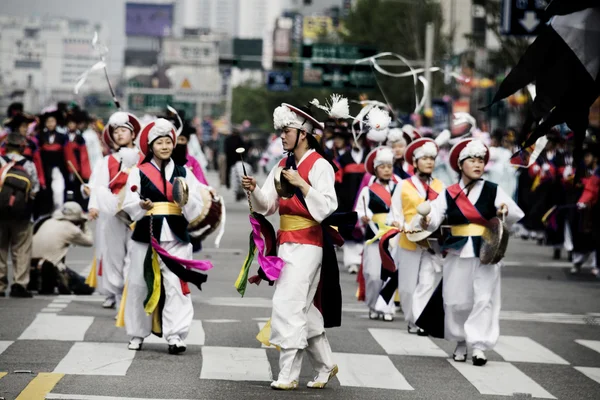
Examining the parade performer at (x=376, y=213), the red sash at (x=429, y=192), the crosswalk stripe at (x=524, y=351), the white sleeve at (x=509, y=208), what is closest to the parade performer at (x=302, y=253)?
the white sleeve at (x=509, y=208)

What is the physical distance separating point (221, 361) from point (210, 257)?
974cm

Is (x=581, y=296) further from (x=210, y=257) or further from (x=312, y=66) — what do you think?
(x=312, y=66)

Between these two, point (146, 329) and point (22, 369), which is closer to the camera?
point (22, 369)

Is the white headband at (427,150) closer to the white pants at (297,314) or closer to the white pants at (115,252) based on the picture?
the white pants at (115,252)

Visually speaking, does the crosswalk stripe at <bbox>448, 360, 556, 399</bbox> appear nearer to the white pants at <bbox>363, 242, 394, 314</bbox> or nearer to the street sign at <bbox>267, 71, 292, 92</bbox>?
the white pants at <bbox>363, 242, 394, 314</bbox>

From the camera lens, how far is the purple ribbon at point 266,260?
956 cm

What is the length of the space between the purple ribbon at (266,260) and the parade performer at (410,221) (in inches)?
117

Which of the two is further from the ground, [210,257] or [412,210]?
[412,210]

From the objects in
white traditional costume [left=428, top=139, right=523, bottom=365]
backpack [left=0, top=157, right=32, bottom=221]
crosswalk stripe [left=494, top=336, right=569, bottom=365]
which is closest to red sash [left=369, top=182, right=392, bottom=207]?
crosswalk stripe [left=494, top=336, right=569, bottom=365]

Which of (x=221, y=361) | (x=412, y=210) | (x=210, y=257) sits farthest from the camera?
(x=210, y=257)

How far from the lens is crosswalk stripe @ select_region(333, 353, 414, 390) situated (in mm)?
9945

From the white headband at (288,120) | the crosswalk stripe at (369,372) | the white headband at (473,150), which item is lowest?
the crosswalk stripe at (369,372)

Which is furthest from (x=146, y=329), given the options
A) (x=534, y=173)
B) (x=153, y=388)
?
(x=534, y=173)

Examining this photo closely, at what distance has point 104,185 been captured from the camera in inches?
524
